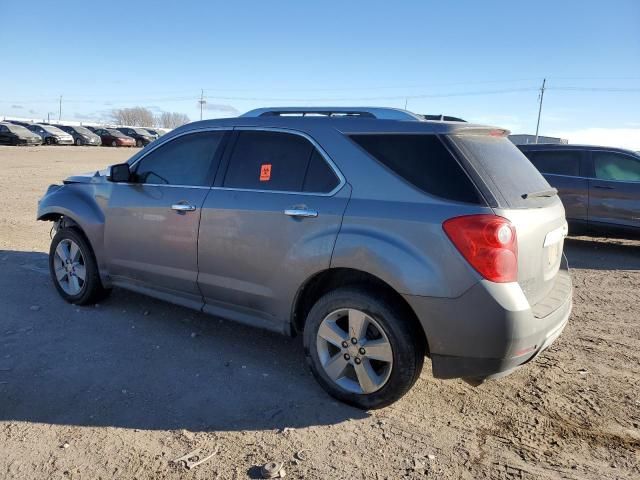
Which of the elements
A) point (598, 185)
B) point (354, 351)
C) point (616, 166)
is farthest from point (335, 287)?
point (616, 166)

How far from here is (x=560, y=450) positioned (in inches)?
115

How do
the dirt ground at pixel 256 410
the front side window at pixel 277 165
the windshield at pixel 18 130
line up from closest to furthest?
the dirt ground at pixel 256 410
the front side window at pixel 277 165
the windshield at pixel 18 130

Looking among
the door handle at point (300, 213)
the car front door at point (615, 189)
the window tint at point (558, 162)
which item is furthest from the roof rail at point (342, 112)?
the window tint at point (558, 162)

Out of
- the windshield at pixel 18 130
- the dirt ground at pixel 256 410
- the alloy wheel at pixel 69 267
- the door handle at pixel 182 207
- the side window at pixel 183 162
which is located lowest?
the dirt ground at pixel 256 410

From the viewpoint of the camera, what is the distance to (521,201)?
3.08 meters

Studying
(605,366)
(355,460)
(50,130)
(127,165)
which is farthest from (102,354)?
(50,130)

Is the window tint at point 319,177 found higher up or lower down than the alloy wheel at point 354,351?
higher up

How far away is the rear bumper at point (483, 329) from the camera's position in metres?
2.81

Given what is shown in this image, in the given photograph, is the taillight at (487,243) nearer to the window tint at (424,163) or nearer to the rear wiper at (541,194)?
the window tint at (424,163)

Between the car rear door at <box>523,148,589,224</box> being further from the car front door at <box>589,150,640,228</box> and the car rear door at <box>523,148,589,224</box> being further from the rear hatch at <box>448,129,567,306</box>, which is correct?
the rear hatch at <box>448,129,567,306</box>

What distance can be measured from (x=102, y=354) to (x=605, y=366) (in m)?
3.92

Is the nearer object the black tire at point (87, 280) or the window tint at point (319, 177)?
the window tint at point (319, 177)

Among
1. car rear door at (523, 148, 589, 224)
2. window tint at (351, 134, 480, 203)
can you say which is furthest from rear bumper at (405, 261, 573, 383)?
car rear door at (523, 148, 589, 224)

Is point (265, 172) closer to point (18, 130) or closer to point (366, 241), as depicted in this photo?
point (366, 241)
